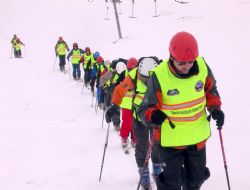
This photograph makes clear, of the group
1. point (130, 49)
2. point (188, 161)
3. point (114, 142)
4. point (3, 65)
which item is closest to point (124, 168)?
point (114, 142)

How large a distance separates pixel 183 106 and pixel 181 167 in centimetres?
72

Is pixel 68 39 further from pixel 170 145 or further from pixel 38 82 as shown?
pixel 170 145

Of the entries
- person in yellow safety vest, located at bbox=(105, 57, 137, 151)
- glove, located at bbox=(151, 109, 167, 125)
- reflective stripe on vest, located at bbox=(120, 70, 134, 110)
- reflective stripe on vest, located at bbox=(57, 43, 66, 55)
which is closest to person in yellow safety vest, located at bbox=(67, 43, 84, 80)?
reflective stripe on vest, located at bbox=(57, 43, 66, 55)

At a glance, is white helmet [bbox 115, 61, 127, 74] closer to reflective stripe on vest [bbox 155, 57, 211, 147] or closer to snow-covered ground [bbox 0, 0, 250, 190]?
snow-covered ground [bbox 0, 0, 250, 190]

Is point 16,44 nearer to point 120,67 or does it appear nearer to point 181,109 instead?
point 120,67

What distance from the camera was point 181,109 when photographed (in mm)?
3730

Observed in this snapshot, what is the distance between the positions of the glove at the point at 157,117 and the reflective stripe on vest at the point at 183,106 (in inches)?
7.4

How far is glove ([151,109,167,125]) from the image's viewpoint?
11.8ft

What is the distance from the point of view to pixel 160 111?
362 centimetres

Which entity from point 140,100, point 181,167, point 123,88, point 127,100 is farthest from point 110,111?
point 181,167

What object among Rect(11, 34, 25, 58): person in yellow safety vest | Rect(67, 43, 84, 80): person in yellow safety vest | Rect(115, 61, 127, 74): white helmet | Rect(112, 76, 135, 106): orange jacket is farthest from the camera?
Rect(11, 34, 25, 58): person in yellow safety vest

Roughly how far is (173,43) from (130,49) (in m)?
20.5

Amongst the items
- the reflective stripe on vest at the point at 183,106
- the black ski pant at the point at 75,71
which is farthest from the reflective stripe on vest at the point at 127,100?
the black ski pant at the point at 75,71

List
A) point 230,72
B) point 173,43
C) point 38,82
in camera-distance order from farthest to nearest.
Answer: point 38,82 → point 230,72 → point 173,43
